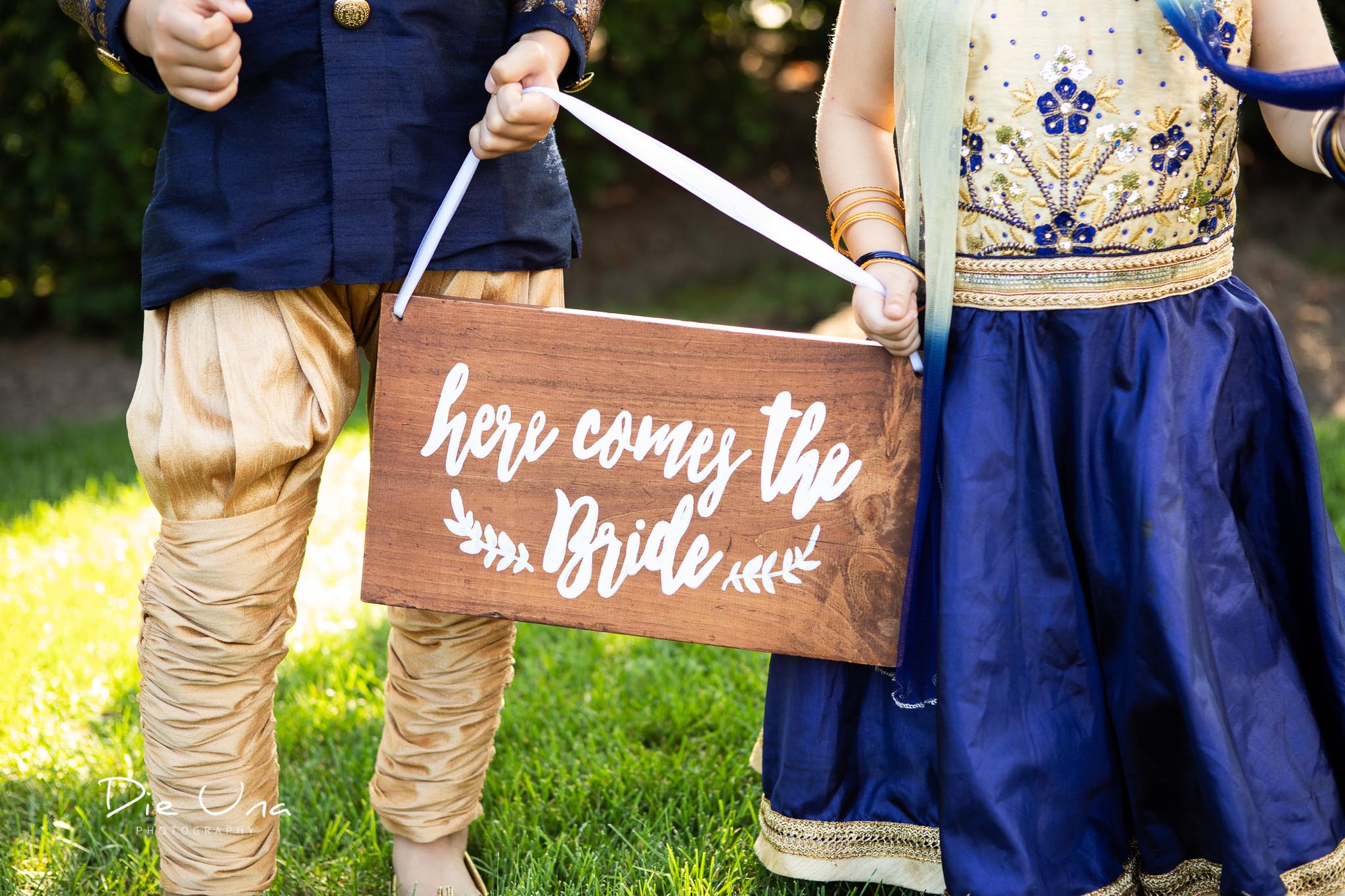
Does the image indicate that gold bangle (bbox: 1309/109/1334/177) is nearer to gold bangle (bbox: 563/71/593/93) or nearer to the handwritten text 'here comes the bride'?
the handwritten text 'here comes the bride'

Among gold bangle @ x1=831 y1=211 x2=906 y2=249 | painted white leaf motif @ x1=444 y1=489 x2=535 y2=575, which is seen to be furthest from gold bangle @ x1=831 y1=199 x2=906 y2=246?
painted white leaf motif @ x1=444 y1=489 x2=535 y2=575

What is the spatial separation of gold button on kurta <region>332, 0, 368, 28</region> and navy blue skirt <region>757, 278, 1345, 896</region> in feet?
2.68

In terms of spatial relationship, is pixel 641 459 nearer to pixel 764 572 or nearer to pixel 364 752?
pixel 764 572

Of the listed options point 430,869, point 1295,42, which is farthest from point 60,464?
point 1295,42

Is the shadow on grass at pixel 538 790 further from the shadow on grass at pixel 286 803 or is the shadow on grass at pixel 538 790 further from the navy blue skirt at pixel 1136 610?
the navy blue skirt at pixel 1136 610

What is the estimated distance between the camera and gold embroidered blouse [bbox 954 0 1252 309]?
1.40m

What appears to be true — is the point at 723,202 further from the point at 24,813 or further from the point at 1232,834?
the point at 24,813

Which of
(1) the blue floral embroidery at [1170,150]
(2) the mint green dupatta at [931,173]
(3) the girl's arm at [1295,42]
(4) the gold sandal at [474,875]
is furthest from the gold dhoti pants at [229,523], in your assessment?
(3) the girl's arm at [1295,42]

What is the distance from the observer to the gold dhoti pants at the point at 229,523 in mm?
1438

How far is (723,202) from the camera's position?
148cm

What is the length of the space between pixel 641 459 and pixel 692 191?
13.4 inches

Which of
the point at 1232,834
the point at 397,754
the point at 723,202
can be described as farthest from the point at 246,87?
the point at 1232,834

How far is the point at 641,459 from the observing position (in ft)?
4.86

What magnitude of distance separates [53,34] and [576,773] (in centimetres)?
419
